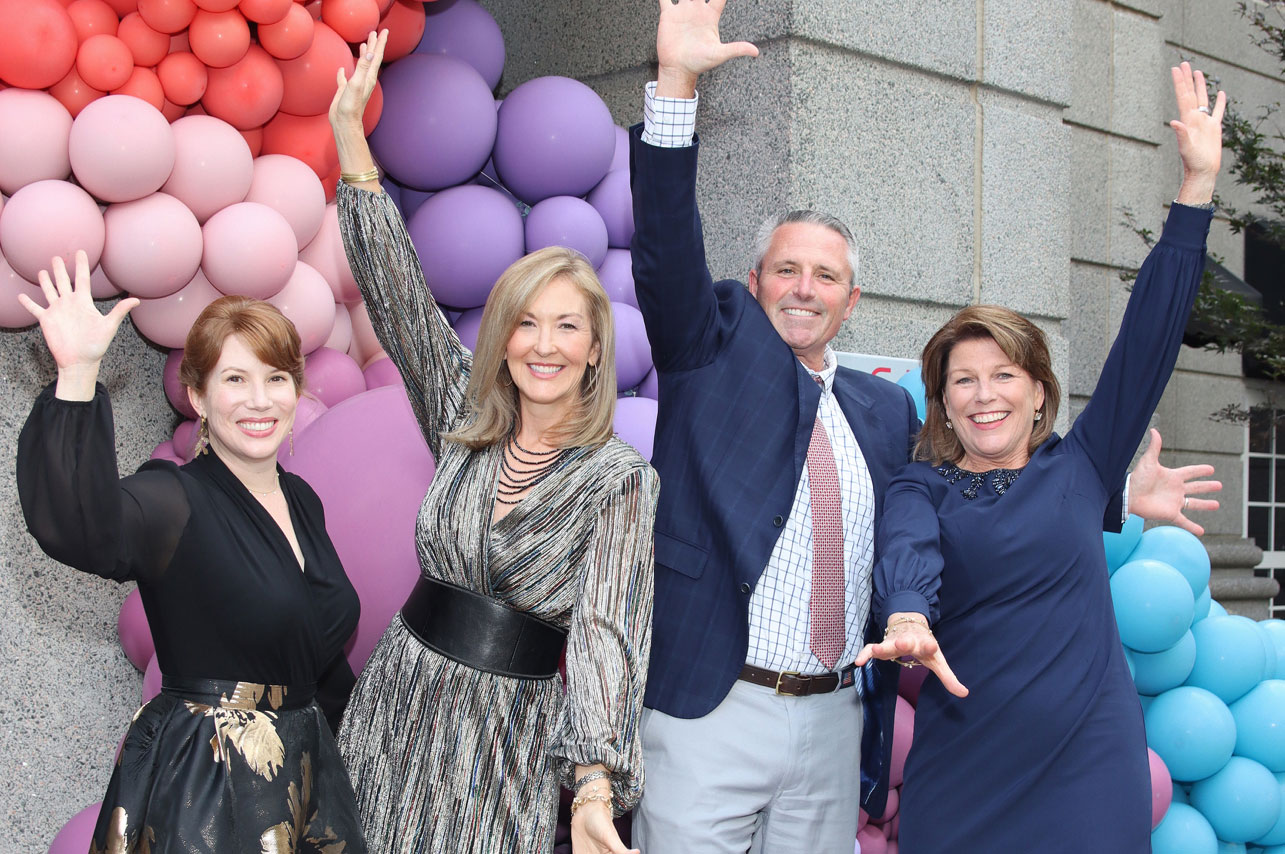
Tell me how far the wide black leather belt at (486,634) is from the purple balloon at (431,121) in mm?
1895

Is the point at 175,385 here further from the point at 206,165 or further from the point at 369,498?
the point at 369,498

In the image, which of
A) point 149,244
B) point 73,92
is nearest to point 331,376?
point 149,244

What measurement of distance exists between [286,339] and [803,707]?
135cm

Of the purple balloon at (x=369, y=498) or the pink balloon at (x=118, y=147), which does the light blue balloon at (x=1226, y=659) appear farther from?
the pink balloon at (x=118, y=147)

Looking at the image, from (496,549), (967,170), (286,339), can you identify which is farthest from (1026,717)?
(967,170)

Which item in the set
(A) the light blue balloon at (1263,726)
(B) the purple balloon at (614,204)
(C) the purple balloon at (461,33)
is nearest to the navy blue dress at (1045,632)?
(A) the light blue balloon at (1263,726)

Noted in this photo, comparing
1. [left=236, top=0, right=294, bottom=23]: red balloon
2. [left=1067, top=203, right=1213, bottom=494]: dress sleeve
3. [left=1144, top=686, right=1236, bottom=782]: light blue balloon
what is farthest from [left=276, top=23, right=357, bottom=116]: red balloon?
[left=1144, top=686, right=1236, bottom=782]: light blue balloon

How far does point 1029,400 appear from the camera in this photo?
267cm

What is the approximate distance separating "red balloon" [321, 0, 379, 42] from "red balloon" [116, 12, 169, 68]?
483 millimetres

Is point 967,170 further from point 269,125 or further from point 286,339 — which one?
point 286,339

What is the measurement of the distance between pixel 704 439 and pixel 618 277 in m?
1.59

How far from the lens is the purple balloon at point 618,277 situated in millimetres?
4074

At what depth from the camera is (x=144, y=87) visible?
3.04 meters

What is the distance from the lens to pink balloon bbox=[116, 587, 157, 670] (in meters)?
3.27
